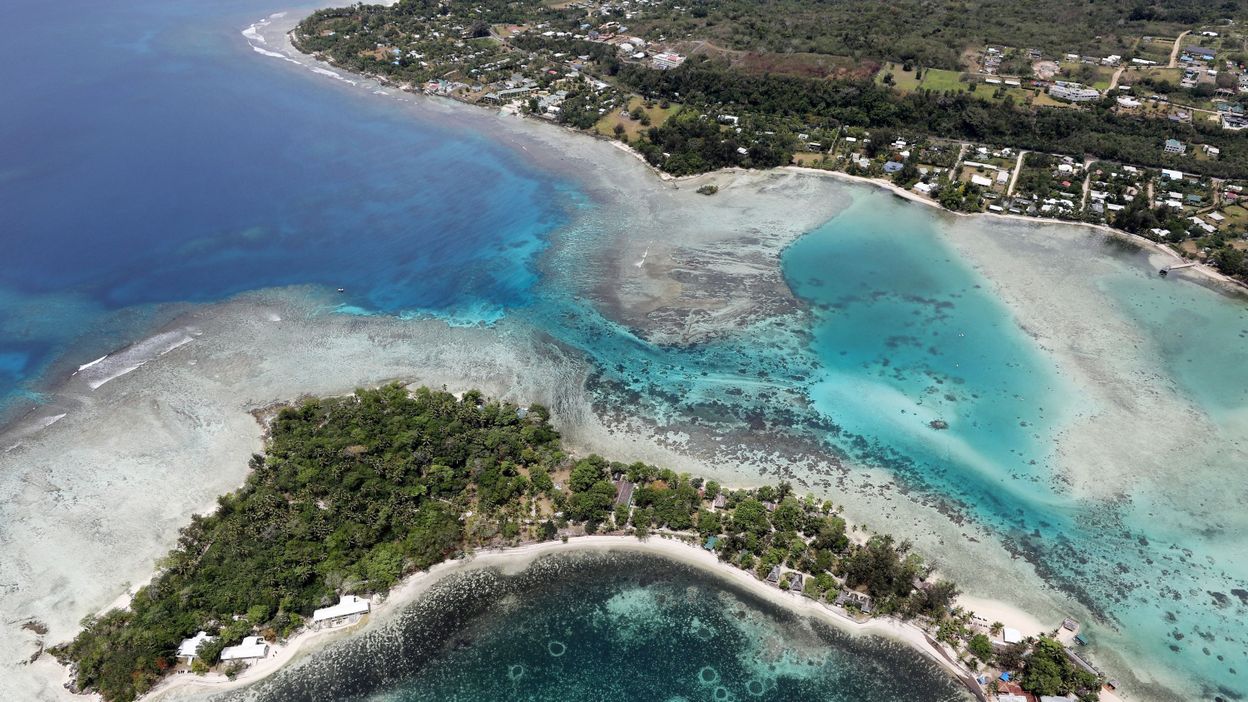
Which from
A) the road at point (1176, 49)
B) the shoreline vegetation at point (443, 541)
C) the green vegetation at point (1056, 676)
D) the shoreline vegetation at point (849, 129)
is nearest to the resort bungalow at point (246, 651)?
the shoreline vegetation at point (443, 541)

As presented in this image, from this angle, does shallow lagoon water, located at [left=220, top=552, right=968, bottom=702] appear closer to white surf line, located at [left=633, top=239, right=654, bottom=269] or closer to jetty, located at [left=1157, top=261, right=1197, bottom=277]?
white surf line, located at [left=633, top=239, right=654, bottom=269]

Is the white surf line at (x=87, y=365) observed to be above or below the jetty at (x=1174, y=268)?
below

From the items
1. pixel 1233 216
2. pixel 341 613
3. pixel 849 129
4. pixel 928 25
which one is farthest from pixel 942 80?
pixel 341 613

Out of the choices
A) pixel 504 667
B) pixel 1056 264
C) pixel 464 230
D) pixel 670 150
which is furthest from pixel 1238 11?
pixel 504 667

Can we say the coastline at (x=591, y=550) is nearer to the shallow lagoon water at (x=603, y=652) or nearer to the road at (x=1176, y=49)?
the shallow lagoon water at (x=603, y=652)

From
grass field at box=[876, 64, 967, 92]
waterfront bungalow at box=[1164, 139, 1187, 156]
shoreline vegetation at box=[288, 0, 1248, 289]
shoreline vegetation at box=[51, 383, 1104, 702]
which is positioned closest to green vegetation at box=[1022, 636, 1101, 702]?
shoreline vegetation at box=[51, 383, 1104, 702]

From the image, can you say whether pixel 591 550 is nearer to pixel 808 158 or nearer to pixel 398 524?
pixel 398 524
